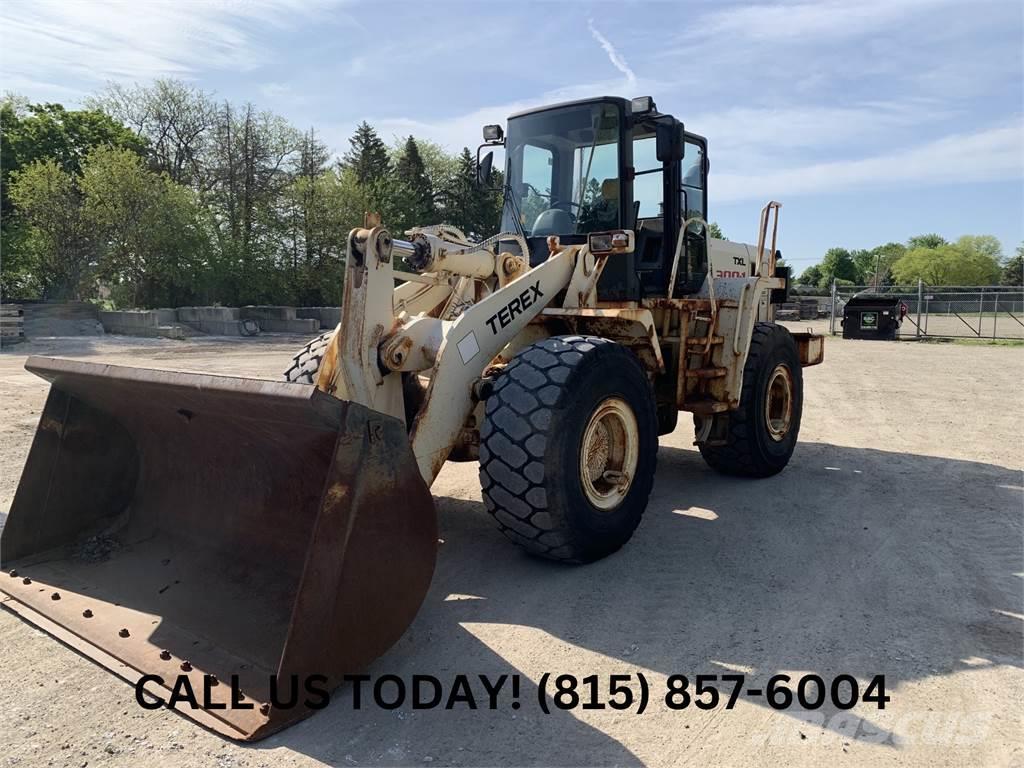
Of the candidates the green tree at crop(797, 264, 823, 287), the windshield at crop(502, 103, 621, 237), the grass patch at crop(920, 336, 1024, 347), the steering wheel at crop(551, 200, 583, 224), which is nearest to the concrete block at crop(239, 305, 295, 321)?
the grass patch at crop(920, 336, 1024, 347)

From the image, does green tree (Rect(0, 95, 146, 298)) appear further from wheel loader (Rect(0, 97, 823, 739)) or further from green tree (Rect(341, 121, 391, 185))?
wheel loader (Rect(0, 97, 823, 739))

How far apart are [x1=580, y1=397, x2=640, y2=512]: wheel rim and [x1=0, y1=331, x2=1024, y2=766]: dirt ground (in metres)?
0.38

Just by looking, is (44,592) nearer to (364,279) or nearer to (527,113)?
(364,279)

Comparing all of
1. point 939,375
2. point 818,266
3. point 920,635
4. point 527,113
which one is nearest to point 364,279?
point 527,113

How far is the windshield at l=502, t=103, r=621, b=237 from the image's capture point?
210 inches

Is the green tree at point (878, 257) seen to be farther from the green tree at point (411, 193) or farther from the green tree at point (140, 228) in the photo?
the green tree at point (140, 228)

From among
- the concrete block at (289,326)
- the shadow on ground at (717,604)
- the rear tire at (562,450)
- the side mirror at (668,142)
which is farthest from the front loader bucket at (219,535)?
the concrete block at (289,326)

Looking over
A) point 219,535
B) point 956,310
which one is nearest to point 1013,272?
point 956,310

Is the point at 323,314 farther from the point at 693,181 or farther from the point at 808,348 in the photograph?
the point at 693,181

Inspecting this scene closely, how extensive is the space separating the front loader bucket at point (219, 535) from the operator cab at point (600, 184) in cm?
266

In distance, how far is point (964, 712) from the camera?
2760 mm

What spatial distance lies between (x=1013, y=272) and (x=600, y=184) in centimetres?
9645

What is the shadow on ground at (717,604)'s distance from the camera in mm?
2658

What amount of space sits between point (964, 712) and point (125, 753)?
9.68ft
